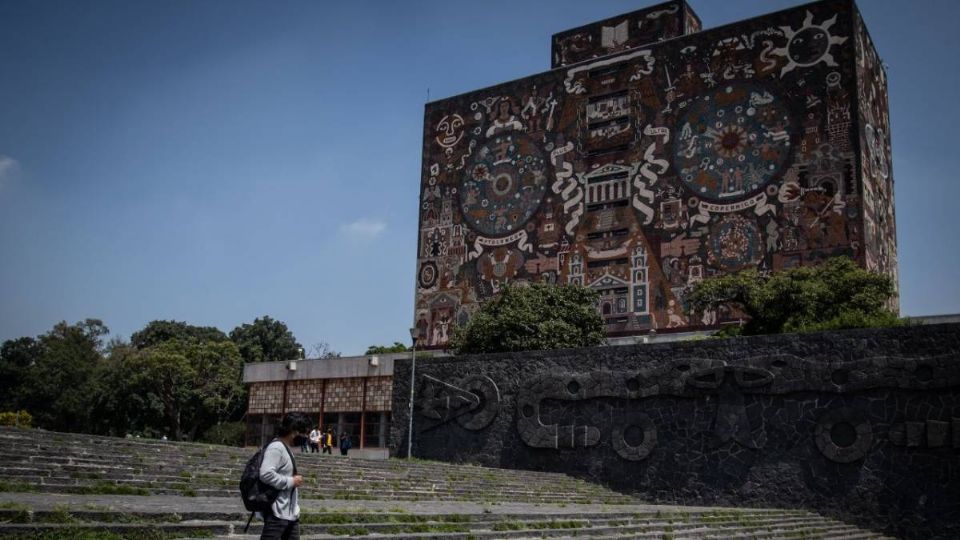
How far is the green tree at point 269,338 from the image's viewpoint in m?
49.2

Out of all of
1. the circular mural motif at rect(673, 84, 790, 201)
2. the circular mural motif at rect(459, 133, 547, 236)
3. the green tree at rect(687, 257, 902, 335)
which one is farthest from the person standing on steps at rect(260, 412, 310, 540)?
A: the circular mural motif at rect(459, 133, 547, 236)

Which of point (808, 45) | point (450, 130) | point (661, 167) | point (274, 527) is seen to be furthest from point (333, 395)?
point (274, 527)

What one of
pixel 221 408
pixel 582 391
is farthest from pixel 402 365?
pixel 221 408

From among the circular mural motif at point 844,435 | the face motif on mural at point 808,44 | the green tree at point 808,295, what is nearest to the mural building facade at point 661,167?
the face motif on mural at point 808,44

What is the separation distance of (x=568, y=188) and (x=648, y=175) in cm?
279

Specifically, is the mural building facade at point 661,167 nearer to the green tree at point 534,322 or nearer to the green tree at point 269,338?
the green tree at point 534,322

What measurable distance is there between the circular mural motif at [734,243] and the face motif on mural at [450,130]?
34.4 ft

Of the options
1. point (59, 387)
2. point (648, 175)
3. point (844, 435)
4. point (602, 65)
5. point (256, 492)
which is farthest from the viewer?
point (59, 387)

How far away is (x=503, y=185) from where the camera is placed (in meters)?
30.2

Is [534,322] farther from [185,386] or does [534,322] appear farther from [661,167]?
[185,386]

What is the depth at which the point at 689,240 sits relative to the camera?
26047mm

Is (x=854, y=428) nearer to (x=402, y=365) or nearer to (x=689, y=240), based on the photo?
(x=402, y=365)

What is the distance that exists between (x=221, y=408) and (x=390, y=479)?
92.5ft

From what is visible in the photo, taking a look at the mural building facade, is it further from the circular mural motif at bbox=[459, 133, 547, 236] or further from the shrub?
the shrub
